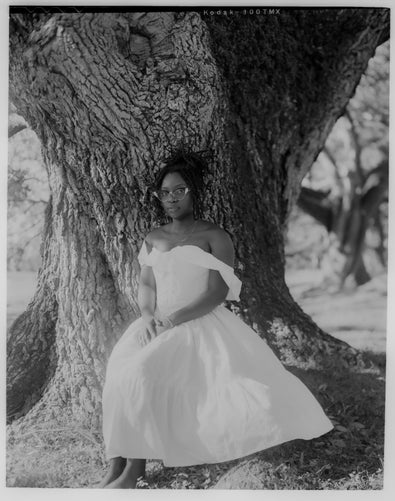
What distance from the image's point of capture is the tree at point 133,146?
123 inches

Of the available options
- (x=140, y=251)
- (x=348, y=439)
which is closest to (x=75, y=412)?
(x=140, y=251)

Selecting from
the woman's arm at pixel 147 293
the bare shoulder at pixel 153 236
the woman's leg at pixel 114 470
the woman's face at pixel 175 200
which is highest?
the woman's face at pixel 175 200

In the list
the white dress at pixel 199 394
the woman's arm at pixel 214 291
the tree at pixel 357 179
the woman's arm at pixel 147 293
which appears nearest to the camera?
the white dress at pixel 199 394

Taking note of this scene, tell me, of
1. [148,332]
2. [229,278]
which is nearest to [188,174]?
[229,278]

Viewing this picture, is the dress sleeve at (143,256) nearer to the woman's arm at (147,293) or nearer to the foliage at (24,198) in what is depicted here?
the woman's arm at (147,293)

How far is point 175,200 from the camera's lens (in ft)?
10.3

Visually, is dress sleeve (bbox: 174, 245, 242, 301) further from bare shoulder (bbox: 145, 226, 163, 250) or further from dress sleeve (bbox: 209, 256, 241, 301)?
bare shoulder (bbox: 145, 226, 163, 250)

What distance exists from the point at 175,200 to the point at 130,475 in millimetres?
1276

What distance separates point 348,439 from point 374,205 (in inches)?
46.7

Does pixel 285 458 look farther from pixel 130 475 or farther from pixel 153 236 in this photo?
pixel 153 236

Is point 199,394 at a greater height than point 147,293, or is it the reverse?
point 147,293

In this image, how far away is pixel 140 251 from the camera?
3.24m

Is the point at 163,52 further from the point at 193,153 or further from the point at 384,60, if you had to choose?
the point at 384,60

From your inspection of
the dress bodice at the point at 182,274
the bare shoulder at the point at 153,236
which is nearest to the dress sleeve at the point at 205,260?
the dress bodice at the point at 182,274
